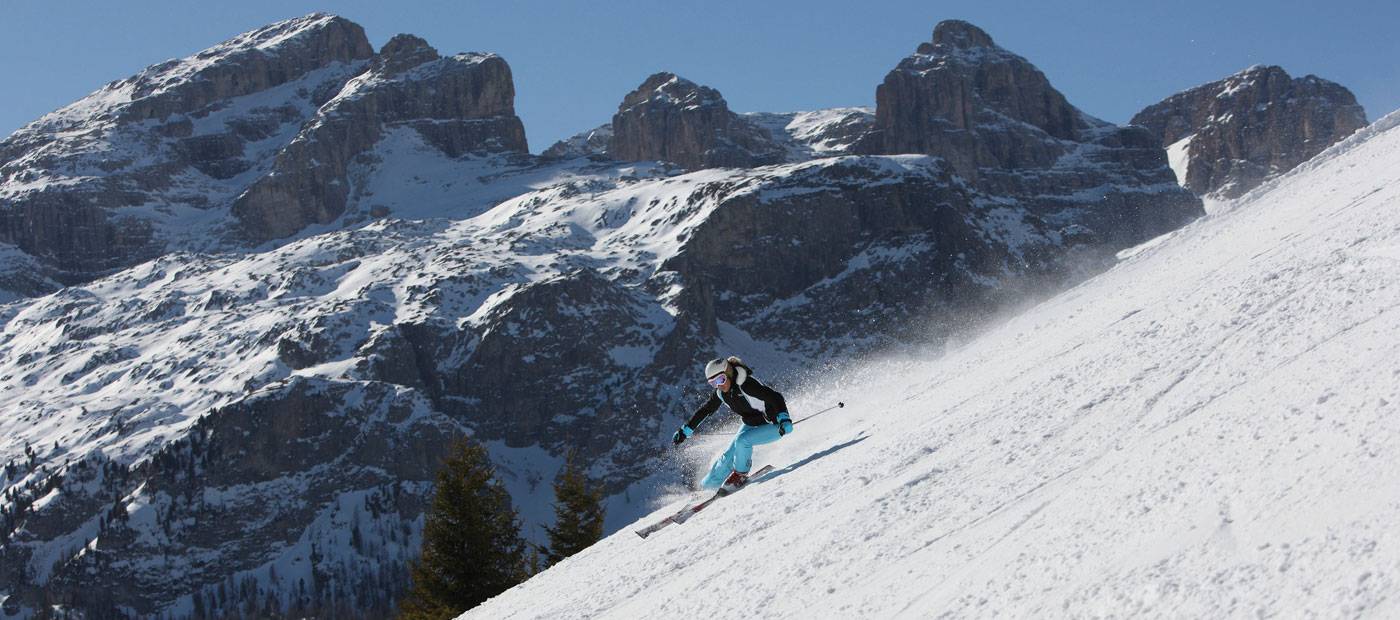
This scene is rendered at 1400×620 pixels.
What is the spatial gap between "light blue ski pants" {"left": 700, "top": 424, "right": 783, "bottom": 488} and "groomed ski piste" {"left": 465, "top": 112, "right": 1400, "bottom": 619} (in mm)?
482

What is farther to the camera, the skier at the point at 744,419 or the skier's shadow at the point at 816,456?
the skier at the point at 744,419

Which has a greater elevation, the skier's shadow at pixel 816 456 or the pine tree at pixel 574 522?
the skier's shadow at pixel 816 456

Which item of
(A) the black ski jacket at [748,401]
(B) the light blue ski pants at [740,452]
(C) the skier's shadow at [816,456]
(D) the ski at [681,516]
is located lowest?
(D) the ski at [681,516]

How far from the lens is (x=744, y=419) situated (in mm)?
16906

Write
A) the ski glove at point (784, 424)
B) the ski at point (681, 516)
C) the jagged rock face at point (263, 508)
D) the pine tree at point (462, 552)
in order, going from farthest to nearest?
the jagged rock face at point (263, 508), the pine tree at point (462, 552), the ski glove at point (784, 424), the ski at point (681, 516)

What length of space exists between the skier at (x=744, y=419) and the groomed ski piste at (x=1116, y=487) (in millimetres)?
517

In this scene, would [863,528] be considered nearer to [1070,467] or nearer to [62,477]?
[1070,467]

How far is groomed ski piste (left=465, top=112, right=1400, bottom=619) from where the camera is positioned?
A: 763 centimetres

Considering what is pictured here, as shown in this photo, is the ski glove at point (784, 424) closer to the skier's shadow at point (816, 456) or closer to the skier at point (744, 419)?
the skier at point (744, 419)

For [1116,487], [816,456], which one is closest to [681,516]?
[816,456]

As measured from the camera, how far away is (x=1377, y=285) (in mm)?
12828

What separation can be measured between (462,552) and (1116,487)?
21396 mm

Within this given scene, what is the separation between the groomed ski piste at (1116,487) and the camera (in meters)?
7.63

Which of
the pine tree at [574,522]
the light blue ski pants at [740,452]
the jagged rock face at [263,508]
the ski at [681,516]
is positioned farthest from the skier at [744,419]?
the jagged rock face at [263,508]
